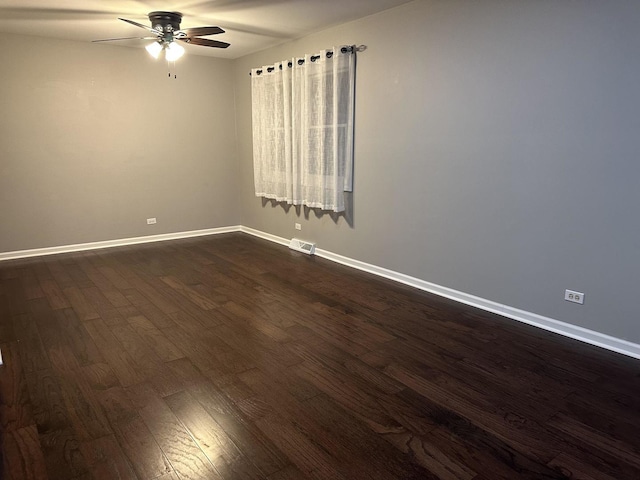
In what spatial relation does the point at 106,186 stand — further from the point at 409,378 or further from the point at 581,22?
the point at 581,22

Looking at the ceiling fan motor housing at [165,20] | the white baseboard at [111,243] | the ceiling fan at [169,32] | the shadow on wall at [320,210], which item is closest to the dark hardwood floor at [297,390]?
the shadow on wall at [320,210]

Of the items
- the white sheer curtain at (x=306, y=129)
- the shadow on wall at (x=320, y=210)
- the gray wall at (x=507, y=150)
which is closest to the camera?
the gray wall at (x=507, y=150)

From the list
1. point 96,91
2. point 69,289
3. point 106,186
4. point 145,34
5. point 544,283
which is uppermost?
point 145,34

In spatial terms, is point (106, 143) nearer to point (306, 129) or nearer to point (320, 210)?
point (306, 129)

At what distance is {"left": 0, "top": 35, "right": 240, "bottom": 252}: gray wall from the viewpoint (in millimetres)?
4816

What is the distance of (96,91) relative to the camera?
5.17 meters

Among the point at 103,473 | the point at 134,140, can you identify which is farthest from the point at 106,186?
the point at 103,473

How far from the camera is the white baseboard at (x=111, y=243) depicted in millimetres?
5004

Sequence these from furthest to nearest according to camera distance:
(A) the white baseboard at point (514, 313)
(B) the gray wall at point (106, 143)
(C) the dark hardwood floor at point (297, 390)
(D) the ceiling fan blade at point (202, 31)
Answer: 1. (B) the gray wall at point (106, 143)
2. (D) the ceiling fan blade at point (202, 31)
3. (A) the white baseboard at point (514, 313)
4. (C) the dark hardwood floor at point (297, 390)

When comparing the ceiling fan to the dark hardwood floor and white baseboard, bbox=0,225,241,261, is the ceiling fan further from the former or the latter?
white baseboard, bbox=0,225,241,261

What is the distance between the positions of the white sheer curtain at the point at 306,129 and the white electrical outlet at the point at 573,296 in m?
2.29

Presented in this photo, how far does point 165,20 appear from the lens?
388cm

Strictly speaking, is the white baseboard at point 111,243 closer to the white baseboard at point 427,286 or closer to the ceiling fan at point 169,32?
the white baseboard at point 427,286

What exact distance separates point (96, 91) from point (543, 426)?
5.69m
